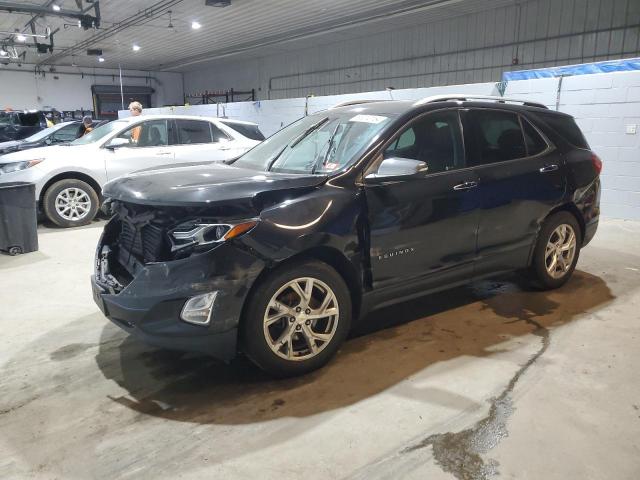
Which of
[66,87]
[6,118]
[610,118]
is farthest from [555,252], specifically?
[66,87]

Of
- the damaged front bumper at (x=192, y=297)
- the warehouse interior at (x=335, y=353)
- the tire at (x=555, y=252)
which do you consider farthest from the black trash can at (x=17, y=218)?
the tire at (x=555, y=252)

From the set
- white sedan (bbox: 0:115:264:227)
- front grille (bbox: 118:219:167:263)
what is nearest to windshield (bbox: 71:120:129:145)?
white sedan (bbox: 0:115:264:227)

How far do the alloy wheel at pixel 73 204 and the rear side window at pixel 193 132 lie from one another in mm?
1720

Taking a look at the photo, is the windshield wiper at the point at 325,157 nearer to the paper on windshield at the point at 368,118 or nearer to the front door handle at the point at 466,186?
the paper on windshield at the point at 368,118

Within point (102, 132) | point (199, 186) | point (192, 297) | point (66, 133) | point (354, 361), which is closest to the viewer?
point (192, 297)

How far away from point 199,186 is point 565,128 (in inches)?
127

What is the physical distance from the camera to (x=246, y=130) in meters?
8.75

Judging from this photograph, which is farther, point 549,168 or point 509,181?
point 549,168

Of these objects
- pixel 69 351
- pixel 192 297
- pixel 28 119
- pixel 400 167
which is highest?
pixel 28 119

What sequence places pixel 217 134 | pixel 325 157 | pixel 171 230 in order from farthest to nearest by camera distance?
1. pixel 217 134
2. pixel 325 157
3. pixel 171 230

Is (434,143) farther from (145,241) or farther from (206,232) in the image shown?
(145,241)

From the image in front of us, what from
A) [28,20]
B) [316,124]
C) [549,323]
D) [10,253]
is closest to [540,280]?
[549,323]

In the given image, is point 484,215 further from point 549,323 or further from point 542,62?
point 542,62

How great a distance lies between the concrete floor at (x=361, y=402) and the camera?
7.36 feet
